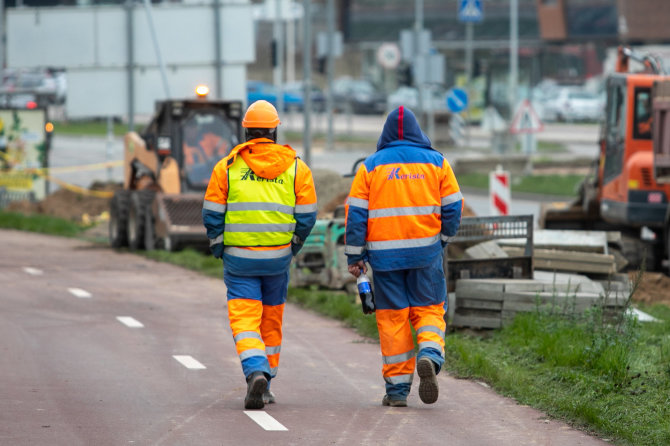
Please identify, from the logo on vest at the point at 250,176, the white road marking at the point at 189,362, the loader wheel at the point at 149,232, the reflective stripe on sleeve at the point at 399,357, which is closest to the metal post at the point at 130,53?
the loader wheel at the point at 149,232

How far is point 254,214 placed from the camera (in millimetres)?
8352

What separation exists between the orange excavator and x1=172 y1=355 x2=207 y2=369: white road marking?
24.8ft

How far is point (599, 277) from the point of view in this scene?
13.1 m

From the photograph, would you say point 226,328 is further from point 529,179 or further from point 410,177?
point 529,179

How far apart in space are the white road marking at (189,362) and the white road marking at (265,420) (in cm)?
174

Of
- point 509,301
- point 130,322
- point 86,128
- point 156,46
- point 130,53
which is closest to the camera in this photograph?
point 509,301

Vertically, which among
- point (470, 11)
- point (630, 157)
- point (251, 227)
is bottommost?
point (630, 157)

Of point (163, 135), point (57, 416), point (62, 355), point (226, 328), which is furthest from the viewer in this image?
point (163, 135)

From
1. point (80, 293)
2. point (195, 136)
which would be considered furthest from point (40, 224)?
point (80, 293)

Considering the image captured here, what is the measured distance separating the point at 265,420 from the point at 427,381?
998 mm

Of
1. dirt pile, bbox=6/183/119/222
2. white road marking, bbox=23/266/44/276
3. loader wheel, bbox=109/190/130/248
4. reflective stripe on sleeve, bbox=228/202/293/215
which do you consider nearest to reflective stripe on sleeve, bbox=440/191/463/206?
reflective stripe on sleeve, bbox=228/202/293/215

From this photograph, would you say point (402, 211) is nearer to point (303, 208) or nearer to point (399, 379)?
point (303, 208)

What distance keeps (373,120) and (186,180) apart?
42341 millimetres

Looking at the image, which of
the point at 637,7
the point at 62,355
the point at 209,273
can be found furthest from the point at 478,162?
the point at 637,7
